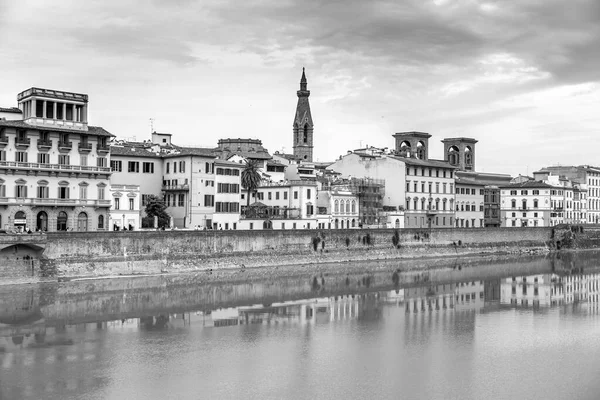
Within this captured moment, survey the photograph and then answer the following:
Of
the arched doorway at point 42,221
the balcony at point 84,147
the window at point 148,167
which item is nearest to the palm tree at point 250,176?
the window at point 148,167

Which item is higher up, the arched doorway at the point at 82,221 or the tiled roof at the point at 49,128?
the tiled roof at the point at 49,128

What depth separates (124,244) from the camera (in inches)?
2276

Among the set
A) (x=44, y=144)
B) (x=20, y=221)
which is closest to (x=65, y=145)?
(x=44, y=144)

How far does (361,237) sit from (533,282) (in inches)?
765

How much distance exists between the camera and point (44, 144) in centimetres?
6047

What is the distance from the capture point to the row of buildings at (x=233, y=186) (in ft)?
198

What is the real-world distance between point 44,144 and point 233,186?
2334 cm

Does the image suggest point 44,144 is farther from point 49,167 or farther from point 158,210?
point 158,210

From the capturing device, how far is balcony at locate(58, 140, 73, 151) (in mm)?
61438

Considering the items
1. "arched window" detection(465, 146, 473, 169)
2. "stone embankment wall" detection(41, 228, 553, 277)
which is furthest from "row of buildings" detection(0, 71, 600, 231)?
"stone embankment wall" detection(41, 228, 553, 277)

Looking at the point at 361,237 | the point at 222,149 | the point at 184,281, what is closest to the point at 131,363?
the point at 184,281

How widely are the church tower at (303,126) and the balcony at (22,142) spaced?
83274mm

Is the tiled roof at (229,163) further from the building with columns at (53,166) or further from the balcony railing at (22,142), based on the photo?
the balcony railing at (22,142)

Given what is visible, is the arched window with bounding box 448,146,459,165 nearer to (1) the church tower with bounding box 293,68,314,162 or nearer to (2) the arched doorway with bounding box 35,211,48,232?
(1) the church tower with bounding box 293,68,314,162
